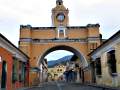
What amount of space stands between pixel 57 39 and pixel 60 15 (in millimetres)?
5438

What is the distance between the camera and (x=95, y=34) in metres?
38.6

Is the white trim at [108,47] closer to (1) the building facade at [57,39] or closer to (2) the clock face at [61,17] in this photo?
(1) the building facade at [57,39]

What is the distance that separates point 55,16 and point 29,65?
9.24m

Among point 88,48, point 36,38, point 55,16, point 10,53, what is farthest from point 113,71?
point 55,16

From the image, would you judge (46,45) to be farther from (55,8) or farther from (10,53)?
(10,53)

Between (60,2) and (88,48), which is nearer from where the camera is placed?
(88,48)

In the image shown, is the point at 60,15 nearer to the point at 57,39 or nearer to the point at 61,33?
the point at 61,33

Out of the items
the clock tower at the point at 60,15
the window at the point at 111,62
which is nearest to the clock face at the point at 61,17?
the clock tower at the point at 60,15

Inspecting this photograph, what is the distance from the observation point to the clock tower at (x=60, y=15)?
136ft

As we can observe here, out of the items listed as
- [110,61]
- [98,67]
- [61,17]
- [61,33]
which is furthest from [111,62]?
[61,17]

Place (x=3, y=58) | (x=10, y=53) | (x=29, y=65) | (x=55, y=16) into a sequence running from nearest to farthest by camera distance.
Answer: (x=3, y=58), (x=10, y=53), (x=29, y=65), (x=55, y=16)

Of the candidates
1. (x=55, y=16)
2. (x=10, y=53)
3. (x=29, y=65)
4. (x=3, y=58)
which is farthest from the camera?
(x=55, y=16)

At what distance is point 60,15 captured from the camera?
42844 mm

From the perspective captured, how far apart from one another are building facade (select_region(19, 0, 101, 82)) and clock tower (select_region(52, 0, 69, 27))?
1829mm
